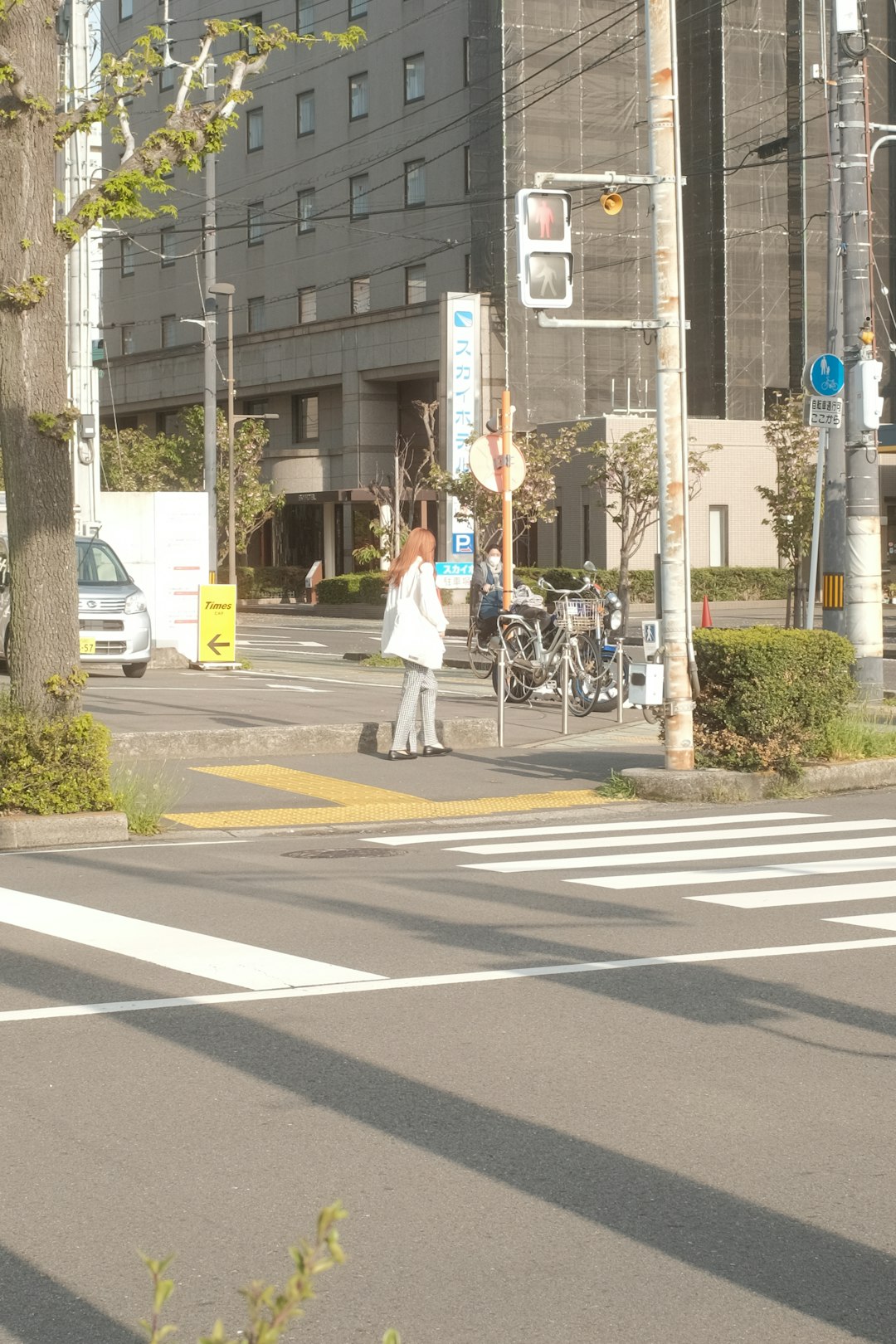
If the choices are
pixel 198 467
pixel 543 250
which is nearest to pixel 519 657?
pixel 543 250

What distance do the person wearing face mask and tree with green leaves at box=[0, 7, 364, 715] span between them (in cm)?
1029

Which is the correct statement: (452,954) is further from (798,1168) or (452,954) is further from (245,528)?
(245,528)

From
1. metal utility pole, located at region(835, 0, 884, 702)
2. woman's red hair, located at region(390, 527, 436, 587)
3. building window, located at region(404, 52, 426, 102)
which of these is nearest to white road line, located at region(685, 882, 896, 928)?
woman's red hair, located at region(390, 527, 436, 587)

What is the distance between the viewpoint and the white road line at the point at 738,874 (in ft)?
31.5

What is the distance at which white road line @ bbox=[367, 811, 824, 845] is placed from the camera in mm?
11656

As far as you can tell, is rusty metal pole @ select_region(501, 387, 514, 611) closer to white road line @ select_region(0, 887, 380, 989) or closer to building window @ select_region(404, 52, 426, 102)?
white road line @ select_region(0, 887, 380, 989)

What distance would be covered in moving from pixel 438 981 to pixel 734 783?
6.62 meters

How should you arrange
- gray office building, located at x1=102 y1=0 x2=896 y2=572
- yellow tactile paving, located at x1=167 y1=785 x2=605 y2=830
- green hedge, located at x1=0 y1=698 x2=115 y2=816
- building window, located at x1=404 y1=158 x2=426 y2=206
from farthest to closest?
building window, located at x1=404 y1=158 x2=426 y2=206 < gray office building, located at x1=102 y1=0 x2=896 y2=572 < yellow tactile paving, located at x1=167 y1=785 x2=605 y2=830 < green hedge, located at x1=0 y1=698 x2=115 y2=816

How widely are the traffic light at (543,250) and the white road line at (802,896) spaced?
570 cm

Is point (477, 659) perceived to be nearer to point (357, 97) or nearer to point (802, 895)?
point (802, 895)

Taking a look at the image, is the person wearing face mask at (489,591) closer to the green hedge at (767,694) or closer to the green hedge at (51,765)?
the green hedge at (767,694)

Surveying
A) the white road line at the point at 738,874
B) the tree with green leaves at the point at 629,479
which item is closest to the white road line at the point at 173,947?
the white road line at the point at 738,874

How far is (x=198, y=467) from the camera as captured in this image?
197 feet

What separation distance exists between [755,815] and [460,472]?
30.3m
